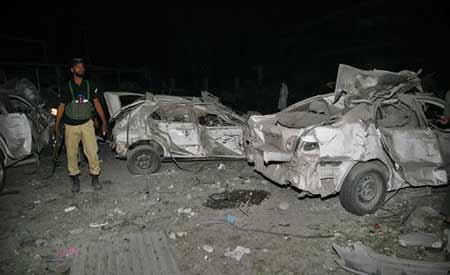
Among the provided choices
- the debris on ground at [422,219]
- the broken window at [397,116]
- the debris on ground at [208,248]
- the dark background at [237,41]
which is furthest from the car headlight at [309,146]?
the dark background at [237,41]

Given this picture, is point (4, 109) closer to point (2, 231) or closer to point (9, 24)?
point (2, 231)

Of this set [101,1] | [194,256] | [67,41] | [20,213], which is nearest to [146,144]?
[20,213]

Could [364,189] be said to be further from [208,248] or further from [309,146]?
[208,248]

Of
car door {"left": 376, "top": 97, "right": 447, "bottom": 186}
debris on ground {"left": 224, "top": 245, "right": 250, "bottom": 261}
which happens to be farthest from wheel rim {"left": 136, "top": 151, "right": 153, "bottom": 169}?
car door {"left": 376, "top": 97, "right": 447, "bottom": 186}

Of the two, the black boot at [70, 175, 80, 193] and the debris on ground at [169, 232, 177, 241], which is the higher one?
the black boot at [70, 175, 80, 193]

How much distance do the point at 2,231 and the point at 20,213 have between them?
21.4 inches

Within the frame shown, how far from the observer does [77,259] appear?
10.8 ft

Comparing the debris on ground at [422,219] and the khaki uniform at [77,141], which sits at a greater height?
the khaki uniform at [77,141]

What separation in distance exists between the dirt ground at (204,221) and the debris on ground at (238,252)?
1.7 inches

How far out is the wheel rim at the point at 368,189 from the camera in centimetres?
423

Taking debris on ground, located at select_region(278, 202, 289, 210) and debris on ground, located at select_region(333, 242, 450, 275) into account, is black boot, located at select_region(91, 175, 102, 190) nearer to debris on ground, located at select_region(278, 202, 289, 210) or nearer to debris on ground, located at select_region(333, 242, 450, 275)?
debris on ground, located at select_region(278, 202, 289, 210)

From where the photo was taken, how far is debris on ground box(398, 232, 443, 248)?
3568 mm

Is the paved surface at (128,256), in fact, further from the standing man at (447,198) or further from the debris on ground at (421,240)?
the standing man at (447,198)

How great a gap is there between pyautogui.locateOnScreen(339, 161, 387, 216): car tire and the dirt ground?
0.52ft
